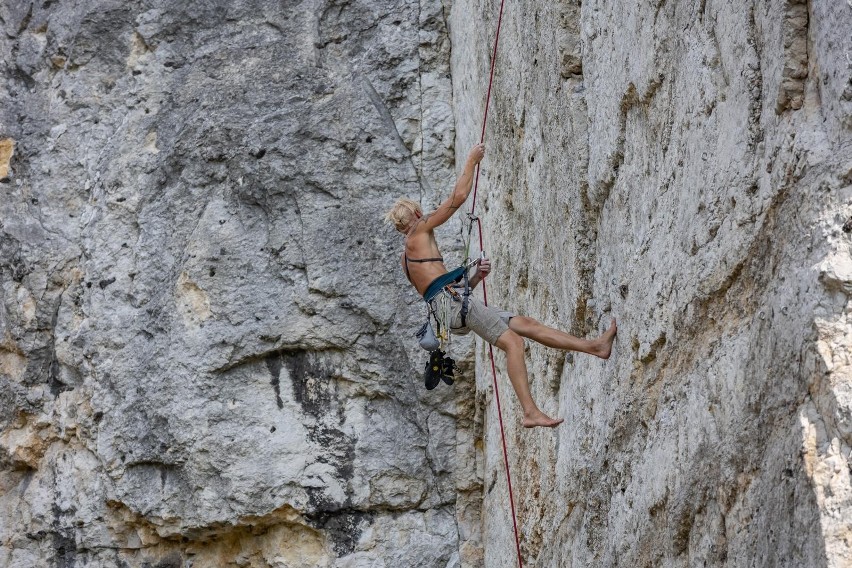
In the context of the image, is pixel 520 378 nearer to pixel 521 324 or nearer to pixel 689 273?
pixel 521 324

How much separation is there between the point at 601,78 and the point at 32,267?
18.1 ft

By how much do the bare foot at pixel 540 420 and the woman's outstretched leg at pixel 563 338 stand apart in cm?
31

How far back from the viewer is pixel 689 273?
3.83m

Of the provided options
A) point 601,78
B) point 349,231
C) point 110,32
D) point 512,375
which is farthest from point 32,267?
point 601,78

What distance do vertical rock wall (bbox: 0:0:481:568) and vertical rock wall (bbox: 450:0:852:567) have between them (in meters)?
2.05

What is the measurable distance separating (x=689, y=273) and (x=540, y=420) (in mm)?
1474

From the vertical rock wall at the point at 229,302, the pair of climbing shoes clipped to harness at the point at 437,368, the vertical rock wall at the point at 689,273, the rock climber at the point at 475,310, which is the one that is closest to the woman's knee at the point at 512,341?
the rock climber at the point at 475,310

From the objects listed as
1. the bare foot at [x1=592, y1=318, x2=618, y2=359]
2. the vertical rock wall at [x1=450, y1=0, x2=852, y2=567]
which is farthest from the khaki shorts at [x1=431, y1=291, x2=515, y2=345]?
the bare foot at [x1=592, y1=318, x2=618, y2=359]

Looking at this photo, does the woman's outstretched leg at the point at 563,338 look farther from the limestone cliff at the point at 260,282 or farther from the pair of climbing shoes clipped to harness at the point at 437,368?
the pair of climbing shoes clipped to harness at the point at 437,368

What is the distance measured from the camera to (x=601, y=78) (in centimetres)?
486

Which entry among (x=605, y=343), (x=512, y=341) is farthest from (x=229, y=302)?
(x=605, y=343)

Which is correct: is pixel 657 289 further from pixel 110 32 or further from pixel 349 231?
pixel 110 32

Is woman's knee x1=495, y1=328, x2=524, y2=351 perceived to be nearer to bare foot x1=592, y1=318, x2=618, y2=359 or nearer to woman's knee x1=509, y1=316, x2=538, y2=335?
woman's knee x1=509, y1=316, x2=538, y2=335

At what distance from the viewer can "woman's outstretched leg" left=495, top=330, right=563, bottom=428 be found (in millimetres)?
5160
